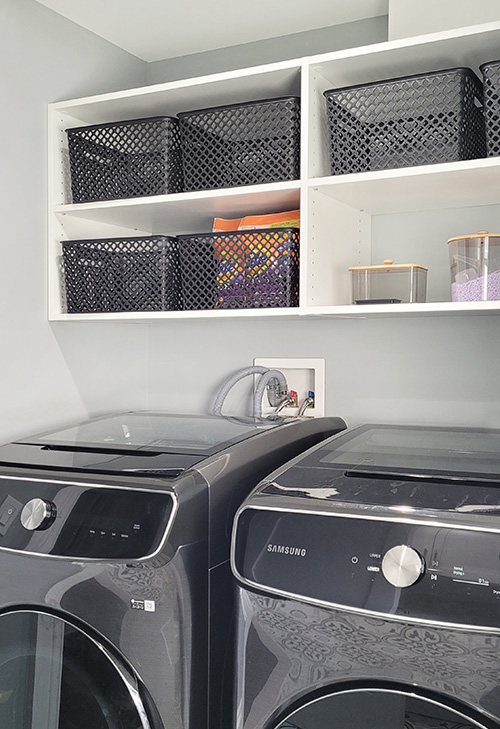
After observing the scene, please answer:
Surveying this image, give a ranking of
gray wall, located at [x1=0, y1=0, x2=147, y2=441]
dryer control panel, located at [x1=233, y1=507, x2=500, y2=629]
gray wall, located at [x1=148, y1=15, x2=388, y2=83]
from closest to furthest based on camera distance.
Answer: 1. dryer control panel, located at [x1=233, y1=507, x2=500, y2=629]
2. gray wall, located at [x1=0, y1=0, x2=147, y2=441]
3. gray wall, located at [x1=148, y1=15, x2=388, y2=83]

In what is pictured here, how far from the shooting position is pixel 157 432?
174 cm

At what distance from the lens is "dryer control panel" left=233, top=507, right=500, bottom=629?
1.07 m

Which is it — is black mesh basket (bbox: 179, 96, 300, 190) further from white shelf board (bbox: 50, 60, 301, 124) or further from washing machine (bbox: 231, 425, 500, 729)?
washing machine (bbox: 231, 425, 500, 729)

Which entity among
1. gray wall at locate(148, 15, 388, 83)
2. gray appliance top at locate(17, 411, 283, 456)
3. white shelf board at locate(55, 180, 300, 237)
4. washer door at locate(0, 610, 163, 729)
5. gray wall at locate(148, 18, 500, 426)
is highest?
gray wall at locate(148, 15, 388, 83)

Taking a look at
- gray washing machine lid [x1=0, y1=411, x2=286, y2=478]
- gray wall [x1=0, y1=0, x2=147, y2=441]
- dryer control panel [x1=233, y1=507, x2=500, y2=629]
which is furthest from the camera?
gray wall [x1=0, y1=0, x2=147, y2=441]

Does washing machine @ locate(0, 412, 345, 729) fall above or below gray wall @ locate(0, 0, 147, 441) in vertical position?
below

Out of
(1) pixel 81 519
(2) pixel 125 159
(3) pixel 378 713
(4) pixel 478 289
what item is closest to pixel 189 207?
(2) pixel 125 159

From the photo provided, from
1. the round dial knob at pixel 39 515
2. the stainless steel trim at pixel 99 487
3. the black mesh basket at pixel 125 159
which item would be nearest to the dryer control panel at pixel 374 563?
the stainless steel trim at pixel 99 487

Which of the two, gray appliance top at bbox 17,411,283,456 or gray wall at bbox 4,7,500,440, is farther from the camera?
gray wall at bbox 4,7,500,440

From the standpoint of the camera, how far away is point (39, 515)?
1.39m

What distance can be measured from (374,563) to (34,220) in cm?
130

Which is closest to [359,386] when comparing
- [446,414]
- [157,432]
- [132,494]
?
[446,414]

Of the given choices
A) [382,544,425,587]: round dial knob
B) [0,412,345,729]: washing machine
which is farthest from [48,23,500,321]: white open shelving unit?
[382,544,425,587]: round dial knob

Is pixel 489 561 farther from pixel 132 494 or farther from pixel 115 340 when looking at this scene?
pixel 115 340
